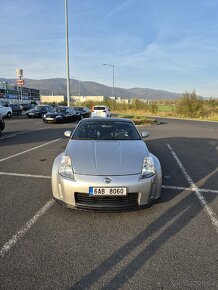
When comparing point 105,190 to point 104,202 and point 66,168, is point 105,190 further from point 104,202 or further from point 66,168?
point 66,168

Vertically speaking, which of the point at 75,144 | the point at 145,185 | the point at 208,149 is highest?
the point at 75,144

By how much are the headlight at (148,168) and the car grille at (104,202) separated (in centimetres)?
37

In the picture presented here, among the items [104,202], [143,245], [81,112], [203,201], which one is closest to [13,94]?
[81,112]

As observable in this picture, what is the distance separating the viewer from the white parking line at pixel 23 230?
3.25 metres

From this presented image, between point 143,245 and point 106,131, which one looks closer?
point 143,245

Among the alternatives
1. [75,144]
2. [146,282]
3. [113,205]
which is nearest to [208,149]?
[75,144]

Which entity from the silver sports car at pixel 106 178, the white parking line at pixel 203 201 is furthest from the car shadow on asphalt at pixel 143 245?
the silver sports car at pixel 106 178

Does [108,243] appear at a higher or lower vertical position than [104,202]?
lower

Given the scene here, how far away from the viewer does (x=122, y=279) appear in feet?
8.96

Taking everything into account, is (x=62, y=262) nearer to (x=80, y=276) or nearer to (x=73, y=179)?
(x=80, y=276)

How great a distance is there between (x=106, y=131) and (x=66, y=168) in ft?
6.21

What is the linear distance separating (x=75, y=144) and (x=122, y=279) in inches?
113

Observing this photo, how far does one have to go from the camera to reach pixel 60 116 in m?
22.8

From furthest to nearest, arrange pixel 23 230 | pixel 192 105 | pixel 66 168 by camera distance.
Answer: pixel 192 105
pixel 66 168
pixel 23 230
